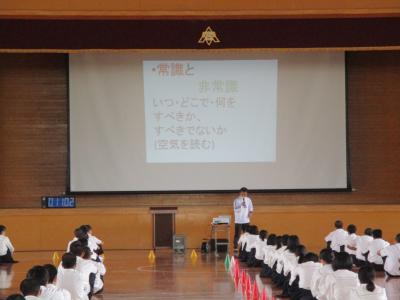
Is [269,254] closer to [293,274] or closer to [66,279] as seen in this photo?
[293,274]

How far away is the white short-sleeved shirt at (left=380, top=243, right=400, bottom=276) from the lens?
1280 cm

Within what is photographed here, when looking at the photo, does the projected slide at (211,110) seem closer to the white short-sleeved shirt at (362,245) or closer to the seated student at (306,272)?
the white short-sleeved shirt at (362,245)

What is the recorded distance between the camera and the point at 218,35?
16969 millimetres

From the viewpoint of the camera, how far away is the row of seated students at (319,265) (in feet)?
25.9

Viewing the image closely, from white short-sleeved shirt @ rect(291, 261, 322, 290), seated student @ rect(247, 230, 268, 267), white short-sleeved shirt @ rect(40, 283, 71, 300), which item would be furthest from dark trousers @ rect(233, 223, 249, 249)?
white short-sleeved shirt @ rect(40, 283, 71, 300)

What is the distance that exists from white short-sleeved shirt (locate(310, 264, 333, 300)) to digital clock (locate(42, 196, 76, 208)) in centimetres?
1020

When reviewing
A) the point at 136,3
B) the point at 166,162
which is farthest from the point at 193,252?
the point at 136,3

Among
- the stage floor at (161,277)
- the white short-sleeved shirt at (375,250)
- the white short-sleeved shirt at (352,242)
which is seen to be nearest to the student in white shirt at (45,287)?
the stage floor at (161,277)

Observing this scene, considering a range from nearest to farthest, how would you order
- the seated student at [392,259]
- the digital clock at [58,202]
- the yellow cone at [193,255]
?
the seated student at [392,259] → the yellow cone at [193,255] → the digital clock at [58,202]

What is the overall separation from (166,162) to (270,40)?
3.63 m

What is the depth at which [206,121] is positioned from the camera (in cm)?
1848

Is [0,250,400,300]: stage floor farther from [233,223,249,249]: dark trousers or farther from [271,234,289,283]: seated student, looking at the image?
[233,223,249,249]: dark trousers

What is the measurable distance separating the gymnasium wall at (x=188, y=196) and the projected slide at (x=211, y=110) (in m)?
1.12

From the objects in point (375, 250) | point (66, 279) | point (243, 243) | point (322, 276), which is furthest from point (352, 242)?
point (66, 279)
